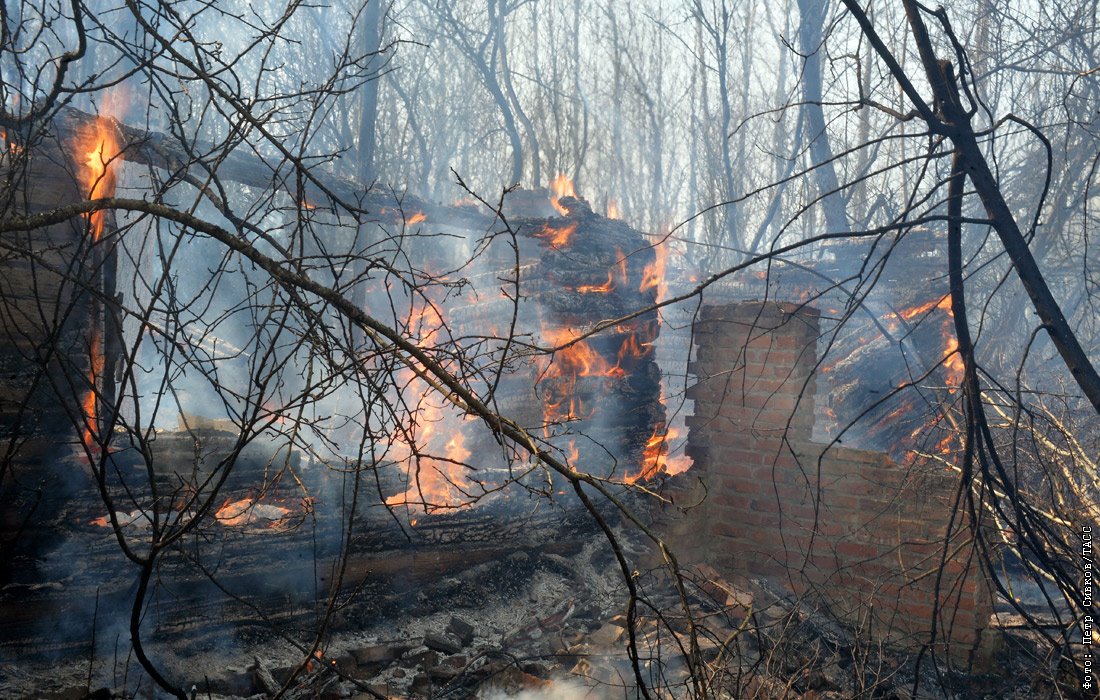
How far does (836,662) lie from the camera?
5.29 metres

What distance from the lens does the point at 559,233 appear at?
10.9 metres

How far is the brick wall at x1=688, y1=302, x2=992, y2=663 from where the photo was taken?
233 inches

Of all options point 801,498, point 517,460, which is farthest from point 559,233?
point 517,460

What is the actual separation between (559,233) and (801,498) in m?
5.77

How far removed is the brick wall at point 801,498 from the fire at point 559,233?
4356 mm

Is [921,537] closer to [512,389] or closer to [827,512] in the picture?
[827,512]

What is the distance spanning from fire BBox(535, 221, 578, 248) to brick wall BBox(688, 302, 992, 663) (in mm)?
4356

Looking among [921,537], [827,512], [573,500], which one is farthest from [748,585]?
[573,500]

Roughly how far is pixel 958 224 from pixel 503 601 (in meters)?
4.84

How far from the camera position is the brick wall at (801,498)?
5930mm

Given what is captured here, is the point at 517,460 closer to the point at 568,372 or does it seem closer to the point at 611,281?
the point at 568,372

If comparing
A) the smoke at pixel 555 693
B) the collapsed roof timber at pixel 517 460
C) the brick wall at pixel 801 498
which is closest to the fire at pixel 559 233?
the collapsed roof timber at pixel 517 460

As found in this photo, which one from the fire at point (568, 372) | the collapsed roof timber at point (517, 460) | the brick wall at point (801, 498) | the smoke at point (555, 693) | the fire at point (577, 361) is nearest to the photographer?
the collapsed roof timber at point (517, 460)

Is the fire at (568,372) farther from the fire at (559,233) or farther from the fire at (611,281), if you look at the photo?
the fire at (559,233)
